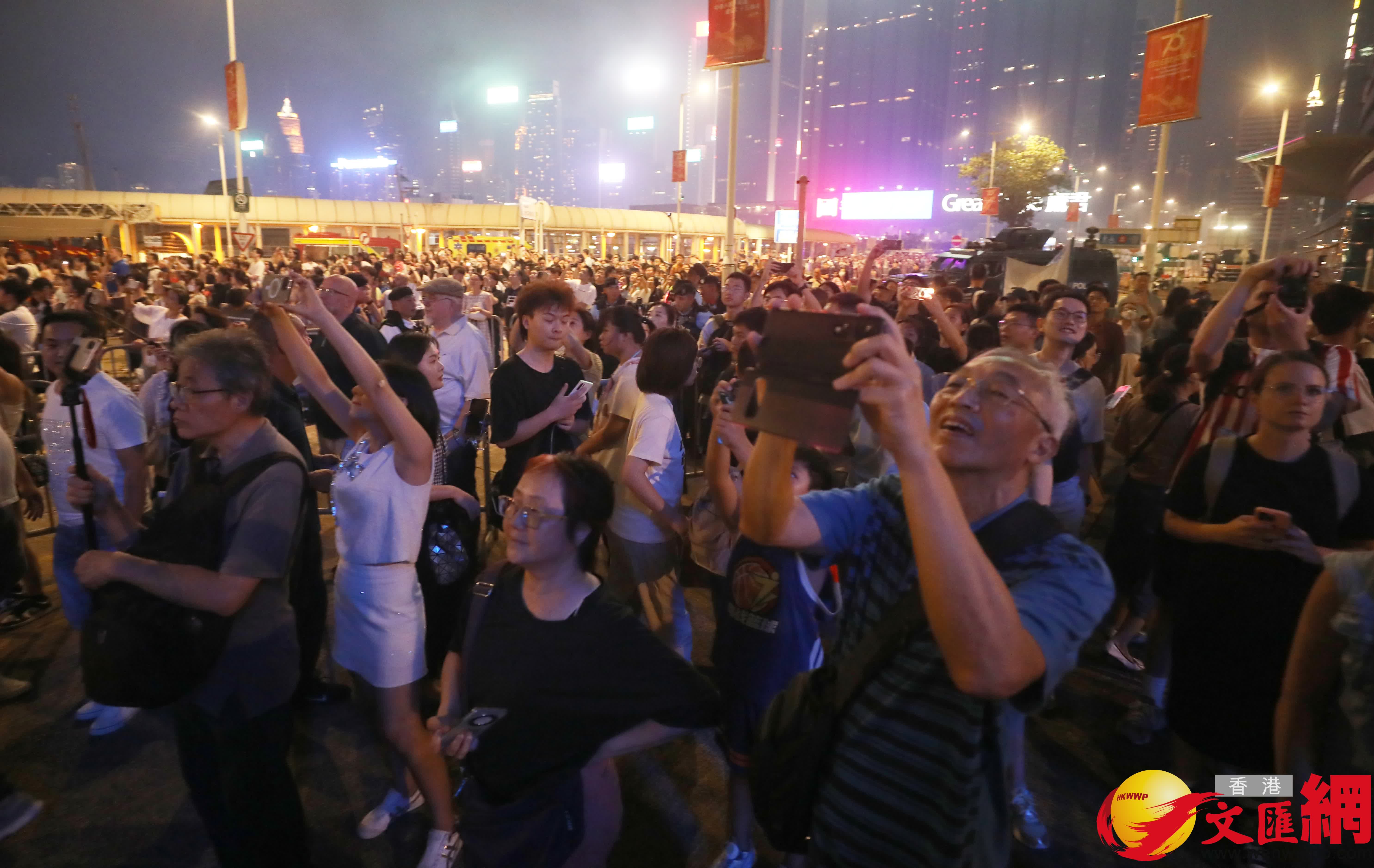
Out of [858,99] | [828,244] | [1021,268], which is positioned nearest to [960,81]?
[858,99]

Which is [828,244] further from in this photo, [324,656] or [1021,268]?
[324,656]

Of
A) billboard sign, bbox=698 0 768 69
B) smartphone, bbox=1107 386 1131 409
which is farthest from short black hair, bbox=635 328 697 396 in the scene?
billboard sign, bbox=698 0 768 69

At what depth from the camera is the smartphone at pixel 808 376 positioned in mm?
1089

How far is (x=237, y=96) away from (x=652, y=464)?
2103 centimetres

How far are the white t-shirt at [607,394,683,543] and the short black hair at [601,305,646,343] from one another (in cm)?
135

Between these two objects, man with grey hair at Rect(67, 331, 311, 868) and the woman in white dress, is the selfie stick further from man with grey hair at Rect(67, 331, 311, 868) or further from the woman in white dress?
the woman in white dress

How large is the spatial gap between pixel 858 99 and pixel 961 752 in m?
133

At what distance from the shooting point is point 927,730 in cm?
131

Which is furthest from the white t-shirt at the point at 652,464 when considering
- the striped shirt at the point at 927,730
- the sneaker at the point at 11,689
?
the sneaker at the point at 11,689

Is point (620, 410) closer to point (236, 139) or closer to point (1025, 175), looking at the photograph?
point (236, 139)

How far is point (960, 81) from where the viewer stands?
110 meters

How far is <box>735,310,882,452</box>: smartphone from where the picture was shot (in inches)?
42.9

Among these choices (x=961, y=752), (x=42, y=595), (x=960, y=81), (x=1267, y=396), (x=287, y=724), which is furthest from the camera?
(x=960, y=81)

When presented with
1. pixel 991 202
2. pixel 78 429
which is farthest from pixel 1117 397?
pixel 991 202
